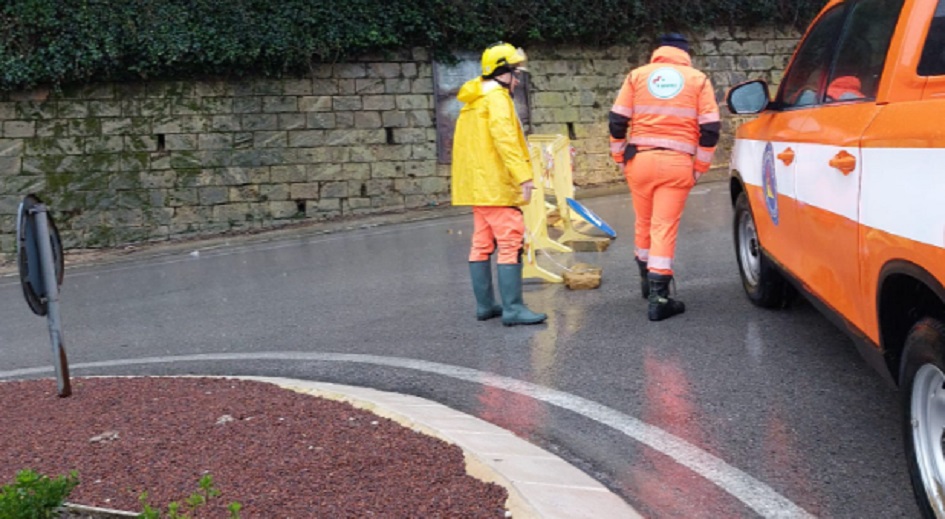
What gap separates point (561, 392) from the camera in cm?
580

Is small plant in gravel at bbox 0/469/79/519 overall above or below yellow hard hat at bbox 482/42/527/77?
below

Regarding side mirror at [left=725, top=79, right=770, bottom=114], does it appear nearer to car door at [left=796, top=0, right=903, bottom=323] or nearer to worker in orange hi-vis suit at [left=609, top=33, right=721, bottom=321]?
car door at [left=796, top=0, right=903, bottom=323]

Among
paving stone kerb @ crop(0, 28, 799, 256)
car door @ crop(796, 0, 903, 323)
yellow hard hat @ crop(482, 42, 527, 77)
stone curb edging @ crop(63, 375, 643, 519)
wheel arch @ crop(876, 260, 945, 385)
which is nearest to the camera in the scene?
wheel arch @ crop(876, 260, 945, 385)

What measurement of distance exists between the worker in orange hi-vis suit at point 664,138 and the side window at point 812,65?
922mm

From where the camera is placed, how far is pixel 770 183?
6.06 meters

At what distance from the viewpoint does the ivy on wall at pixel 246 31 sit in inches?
643

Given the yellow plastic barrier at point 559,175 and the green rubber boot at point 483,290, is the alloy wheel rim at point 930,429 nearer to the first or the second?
the green rubber boot at point 483,290

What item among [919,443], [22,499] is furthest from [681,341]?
[22,499]

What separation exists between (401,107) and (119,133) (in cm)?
435

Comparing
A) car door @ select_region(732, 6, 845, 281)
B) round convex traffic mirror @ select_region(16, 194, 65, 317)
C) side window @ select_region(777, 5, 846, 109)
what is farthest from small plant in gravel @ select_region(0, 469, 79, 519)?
side window @ select_region(777, 5, 846, 109)

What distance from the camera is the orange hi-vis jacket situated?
23.7 feet

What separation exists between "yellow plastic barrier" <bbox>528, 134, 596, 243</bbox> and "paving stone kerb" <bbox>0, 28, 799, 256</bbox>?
6.51 m

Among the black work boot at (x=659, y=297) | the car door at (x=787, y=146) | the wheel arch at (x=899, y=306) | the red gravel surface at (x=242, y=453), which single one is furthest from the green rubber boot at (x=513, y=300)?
the wheel arch at (x=899, y=306)

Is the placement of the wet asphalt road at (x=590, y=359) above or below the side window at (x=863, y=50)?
below
